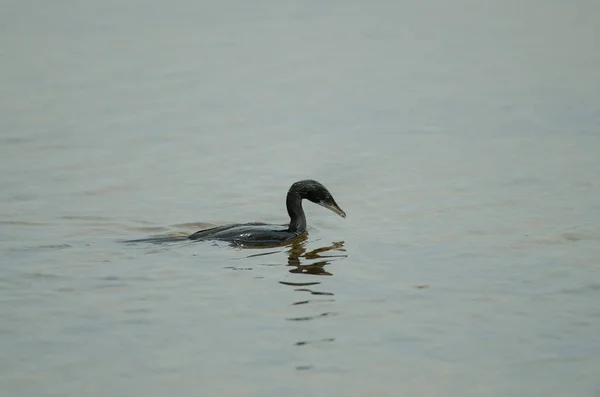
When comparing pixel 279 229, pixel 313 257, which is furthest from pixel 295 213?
pixel 313 257

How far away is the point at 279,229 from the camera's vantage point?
1410cm

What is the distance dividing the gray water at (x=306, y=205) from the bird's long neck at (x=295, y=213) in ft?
0.71

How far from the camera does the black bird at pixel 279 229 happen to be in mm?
13469

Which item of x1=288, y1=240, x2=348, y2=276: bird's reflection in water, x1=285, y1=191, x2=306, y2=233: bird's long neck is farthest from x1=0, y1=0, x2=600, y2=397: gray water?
x1=285, y1=191, x2=306, y2=233: bird's long neck

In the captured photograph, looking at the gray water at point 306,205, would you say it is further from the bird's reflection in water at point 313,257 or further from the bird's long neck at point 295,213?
the bird's long neck at point 295,213

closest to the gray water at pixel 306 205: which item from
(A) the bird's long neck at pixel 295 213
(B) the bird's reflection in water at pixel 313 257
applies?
(B) the bird's reflection in water at pixel 313 257

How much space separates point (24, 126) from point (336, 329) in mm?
11256

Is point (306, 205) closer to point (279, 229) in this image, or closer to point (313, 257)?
point (279, 229)

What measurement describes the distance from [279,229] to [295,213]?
0.93 feet

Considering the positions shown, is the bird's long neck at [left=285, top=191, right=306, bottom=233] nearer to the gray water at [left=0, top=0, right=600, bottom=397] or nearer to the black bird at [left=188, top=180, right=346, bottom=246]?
the black bird at [left=188, top=180, right=346, bottom=246]

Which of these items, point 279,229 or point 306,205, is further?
point 306,205

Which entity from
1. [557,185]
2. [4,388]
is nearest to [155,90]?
[557,185]

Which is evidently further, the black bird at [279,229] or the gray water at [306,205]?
the black bird at [279,229]

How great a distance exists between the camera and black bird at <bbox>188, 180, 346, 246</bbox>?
13469 mm
